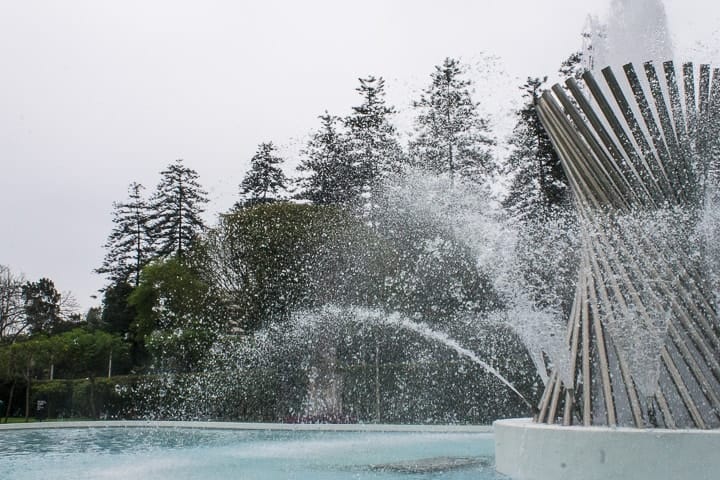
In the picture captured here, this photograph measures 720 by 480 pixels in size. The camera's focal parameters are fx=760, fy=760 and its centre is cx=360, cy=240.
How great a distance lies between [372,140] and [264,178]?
869cm

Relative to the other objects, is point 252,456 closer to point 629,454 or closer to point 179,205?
point 629,454

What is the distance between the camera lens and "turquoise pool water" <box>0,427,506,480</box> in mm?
7156

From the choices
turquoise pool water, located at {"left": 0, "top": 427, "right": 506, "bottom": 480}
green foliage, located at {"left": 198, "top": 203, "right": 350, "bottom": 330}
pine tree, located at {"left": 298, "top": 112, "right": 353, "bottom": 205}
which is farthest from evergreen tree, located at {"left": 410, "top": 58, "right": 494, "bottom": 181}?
turquoise pool water, located at {"left": 0, "top": 427, "right": 506, "bottom": 480}

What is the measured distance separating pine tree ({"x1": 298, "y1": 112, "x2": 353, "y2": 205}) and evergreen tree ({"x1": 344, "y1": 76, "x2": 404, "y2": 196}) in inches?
17.0

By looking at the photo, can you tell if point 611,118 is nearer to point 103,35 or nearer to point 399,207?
point 103,35

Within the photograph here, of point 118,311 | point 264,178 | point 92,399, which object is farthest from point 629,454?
point 118,311

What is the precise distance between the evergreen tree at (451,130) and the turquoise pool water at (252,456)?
13.0 metres

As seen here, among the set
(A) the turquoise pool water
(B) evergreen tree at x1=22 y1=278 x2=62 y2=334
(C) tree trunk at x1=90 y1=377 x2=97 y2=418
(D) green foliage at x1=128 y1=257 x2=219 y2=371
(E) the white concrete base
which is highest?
(B) evergreen tree at x1=22 y1=278 x2=62 y2=334

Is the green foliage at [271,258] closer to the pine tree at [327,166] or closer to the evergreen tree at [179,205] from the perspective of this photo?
the pine tree at [327,166]

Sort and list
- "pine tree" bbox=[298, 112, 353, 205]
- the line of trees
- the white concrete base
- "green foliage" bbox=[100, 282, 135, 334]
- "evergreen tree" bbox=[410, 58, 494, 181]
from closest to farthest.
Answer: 1. the white concrete base
2. the line of trees
3. "evergreen tree" bbox=[410, 58, 494, 181]
4. "pine tree" bbox=[298, 112, 353, 205]
5. "green foliage" bbox=[100, 282, 135, 334]

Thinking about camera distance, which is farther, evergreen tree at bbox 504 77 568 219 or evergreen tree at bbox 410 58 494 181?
evergreen tree at bbox 410 58 494 181

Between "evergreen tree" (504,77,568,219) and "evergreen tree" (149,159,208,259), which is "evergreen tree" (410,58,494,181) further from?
"evergreen tree" (149,159,208,259)

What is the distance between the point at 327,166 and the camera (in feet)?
97.6

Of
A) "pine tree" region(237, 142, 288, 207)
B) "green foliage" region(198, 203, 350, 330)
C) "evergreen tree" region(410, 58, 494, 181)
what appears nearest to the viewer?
"green foliage" region(198, 203, 350, 330)
